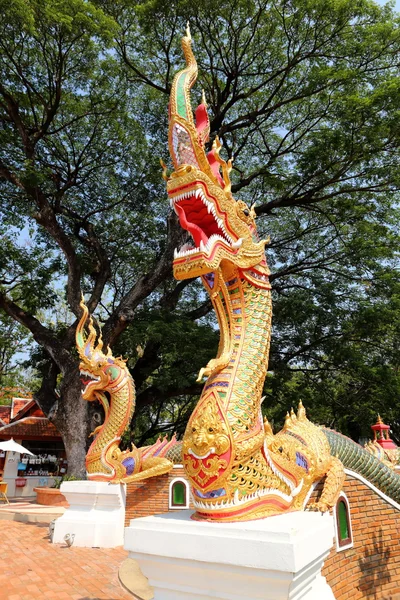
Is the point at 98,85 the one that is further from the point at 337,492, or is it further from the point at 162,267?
the point at 337,492

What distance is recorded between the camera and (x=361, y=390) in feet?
43.7

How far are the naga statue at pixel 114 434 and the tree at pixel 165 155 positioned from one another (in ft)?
10.4

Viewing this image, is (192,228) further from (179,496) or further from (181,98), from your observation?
(179,496)

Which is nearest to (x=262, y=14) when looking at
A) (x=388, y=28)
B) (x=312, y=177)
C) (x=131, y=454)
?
(x=388, y=28)

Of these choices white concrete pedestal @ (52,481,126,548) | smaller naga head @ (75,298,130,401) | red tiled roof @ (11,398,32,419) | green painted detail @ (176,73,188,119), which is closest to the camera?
green painted detail @ (176,73,188,119)

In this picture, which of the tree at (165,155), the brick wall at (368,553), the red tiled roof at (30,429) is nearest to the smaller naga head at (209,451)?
the brick wall at (368,553)

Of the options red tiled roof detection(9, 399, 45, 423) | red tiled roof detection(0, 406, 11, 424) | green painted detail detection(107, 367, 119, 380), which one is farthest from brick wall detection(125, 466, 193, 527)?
red tiled roof detection(0, 406, 11, 424)

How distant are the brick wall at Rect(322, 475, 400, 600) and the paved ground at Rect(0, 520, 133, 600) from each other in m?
2.02

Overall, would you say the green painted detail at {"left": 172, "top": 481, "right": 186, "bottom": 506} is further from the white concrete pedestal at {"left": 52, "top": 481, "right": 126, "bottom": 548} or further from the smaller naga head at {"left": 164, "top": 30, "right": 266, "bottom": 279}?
the smaller naga head at {"left": 164, "top": 30, "right": 266, "bottom": 279}

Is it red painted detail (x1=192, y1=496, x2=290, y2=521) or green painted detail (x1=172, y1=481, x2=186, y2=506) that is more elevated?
red painted detail (x1=192, y1=496, x2=290, y2=521)

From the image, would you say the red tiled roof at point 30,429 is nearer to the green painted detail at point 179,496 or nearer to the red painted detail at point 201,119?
the green painted detail at point 179,496

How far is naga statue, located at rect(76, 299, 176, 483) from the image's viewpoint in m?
A: 6.73

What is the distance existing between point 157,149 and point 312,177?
5.08 metres

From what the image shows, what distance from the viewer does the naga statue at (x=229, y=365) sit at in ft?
8.48
